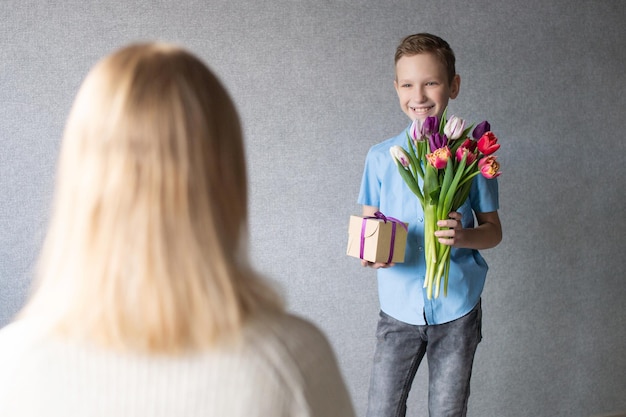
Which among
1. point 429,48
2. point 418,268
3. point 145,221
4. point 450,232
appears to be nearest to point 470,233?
point 450,232

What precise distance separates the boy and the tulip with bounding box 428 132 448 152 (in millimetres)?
180

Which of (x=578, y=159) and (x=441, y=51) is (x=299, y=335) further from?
(x=578, y=159)

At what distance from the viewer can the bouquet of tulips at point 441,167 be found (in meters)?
1.76

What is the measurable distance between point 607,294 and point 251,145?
5.72 ft

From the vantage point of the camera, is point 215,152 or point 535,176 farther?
point 535,176

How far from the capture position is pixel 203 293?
691mm

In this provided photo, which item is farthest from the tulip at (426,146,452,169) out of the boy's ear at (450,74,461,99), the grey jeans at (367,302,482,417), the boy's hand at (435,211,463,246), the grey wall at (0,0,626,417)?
the grey wall at (0,0,626,417)

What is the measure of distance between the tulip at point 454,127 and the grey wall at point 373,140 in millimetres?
827

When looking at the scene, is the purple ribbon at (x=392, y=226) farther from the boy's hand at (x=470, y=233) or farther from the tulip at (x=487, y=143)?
the tulip at (x=487, y=143)

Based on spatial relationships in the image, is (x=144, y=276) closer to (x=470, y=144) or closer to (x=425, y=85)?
(x=470, y=144)

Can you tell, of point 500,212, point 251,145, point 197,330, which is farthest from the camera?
point 500,212

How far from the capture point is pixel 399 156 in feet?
6.08

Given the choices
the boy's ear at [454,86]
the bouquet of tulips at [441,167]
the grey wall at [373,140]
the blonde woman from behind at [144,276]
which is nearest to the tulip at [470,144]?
the bouquet of tulips at [441,167]

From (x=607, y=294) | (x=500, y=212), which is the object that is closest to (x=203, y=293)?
(x=500, y=212)
